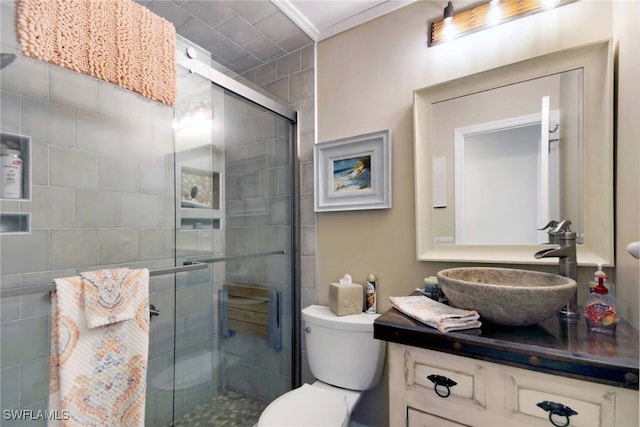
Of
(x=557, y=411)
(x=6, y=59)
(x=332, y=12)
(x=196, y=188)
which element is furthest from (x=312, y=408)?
(x=332, y=12)

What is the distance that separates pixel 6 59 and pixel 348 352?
1.73m

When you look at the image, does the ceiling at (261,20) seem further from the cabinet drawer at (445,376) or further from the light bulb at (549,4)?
the cabinet drawer at (445,376)

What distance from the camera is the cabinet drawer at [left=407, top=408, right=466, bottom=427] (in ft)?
2.70

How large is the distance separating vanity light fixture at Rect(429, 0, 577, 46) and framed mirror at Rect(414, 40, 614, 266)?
0.21m

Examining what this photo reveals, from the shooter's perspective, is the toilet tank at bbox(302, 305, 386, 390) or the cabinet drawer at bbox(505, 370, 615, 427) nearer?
the cabinet drawer at bbox(505, 370, 615, 427)

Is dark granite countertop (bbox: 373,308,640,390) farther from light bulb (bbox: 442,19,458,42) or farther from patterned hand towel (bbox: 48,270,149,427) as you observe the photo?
light bulb (bbox: 442,19,458,42)

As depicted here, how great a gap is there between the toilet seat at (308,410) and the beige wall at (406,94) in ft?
1.68

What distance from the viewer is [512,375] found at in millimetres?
736

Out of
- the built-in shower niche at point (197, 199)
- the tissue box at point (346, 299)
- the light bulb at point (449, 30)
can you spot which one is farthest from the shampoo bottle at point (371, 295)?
the light bulb at point (449, 30)

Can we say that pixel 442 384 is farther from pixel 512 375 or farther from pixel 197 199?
pixel 197 199

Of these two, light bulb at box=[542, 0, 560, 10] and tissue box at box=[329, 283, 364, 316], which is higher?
light bulb at box=[542, 0, 560, 10]

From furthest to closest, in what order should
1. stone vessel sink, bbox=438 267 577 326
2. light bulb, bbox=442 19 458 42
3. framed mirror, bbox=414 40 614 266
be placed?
light bulb, bbox=442 19 458 42
framed mirror, bbox=414 40 614 266
stone vessel sink, bbox=438 267 577 326

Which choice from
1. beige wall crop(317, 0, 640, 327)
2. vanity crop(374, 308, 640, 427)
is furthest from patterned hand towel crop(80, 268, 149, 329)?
beige wall crop(317, 0, 640, 327)

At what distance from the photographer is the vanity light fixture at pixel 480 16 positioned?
1163 millimetres
